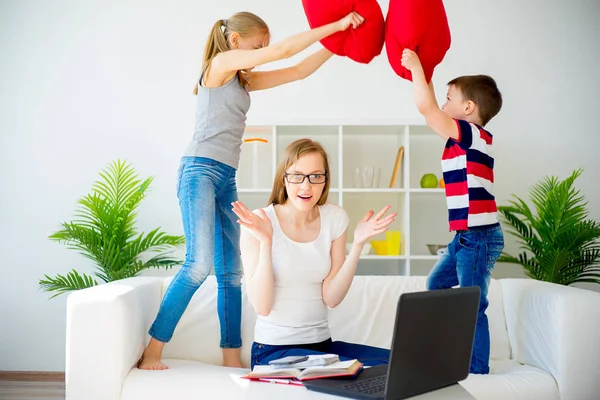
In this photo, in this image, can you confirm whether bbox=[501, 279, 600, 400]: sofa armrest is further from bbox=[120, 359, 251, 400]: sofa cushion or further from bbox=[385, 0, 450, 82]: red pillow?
bbox=[120, 359, 251, 400]: sofa cushion

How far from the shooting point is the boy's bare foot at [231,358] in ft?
8.41

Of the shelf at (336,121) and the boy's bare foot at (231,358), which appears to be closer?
the boy's bare foot at (231,358)

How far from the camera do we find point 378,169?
4207mm

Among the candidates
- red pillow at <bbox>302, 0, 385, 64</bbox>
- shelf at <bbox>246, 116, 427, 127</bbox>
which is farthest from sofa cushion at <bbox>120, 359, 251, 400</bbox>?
shelf at <bbox>246, 116, 427, 127</bbox>

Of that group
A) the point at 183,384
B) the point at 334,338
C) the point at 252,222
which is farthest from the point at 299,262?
the point at 334,338

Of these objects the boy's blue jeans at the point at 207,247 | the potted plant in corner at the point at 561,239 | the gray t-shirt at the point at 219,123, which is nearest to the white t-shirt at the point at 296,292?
the boy's blue jeans at the point at 207,247

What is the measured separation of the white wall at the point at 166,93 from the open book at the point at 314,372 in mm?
2837

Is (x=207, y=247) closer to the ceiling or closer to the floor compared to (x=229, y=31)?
closer to the floor

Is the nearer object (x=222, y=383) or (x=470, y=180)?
(x=222, y=383)

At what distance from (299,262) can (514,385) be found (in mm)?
933

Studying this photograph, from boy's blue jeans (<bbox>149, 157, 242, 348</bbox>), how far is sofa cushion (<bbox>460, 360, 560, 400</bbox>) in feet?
3.09

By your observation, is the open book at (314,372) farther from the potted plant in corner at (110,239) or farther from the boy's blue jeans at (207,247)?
the potted plant in corner at (110,239)

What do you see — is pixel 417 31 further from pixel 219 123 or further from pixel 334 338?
pixel 334 338

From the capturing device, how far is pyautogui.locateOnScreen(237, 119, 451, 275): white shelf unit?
4086mm
